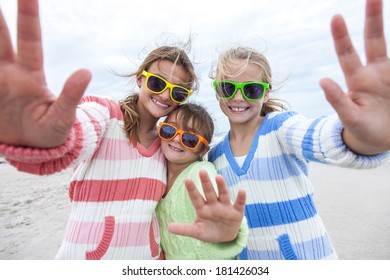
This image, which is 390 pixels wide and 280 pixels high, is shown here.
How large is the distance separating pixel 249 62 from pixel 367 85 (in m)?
1.00

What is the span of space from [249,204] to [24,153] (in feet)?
4.41

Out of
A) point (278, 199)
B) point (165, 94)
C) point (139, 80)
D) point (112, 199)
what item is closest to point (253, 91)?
point (165, 94)

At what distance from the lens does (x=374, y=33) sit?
1.33 meters

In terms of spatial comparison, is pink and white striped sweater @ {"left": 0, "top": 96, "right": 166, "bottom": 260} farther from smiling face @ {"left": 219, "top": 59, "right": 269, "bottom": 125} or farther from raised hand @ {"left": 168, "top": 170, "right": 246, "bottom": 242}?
smiling face @ {"left": 219, "top": 59, "right": 269, "bottom": 125}

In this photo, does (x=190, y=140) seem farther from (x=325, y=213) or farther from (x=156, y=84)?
(x=325, y=213)

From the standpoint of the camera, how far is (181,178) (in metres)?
2.17

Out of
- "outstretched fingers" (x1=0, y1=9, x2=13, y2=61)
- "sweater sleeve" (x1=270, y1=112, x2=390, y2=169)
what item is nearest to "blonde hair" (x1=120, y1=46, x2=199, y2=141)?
"sweater sleeve" (x1=270, y1=112, x2=390, y2=169)

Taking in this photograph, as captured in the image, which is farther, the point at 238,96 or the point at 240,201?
the point at 238,96

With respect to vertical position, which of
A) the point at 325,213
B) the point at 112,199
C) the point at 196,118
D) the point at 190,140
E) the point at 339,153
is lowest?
the point at 325,213

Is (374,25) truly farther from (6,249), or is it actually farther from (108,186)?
(6,249)

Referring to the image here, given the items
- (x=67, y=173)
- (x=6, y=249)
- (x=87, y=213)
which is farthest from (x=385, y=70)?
(x=67, y=173)

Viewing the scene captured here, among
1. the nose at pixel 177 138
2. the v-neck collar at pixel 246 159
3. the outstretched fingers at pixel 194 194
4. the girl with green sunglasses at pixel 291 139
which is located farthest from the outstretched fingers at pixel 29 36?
the v-neck collar at pixel 246 159

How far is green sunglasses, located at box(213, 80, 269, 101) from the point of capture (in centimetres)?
215

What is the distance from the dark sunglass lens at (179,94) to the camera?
2227mm
